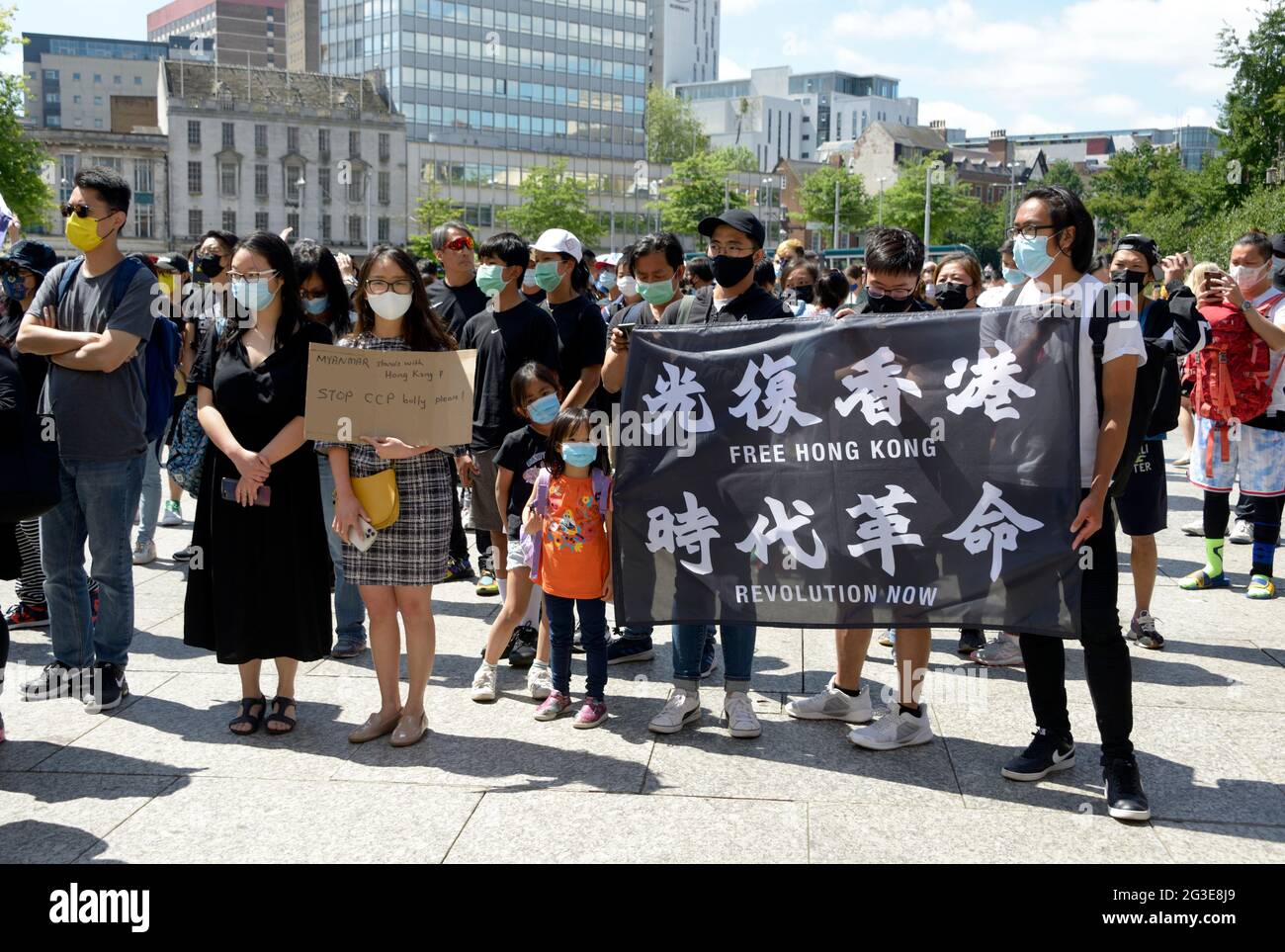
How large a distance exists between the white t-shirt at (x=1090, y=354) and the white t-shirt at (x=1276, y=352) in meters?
3.98

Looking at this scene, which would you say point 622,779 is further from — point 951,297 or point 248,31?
point 248,31

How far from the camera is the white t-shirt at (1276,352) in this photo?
765 centimetres

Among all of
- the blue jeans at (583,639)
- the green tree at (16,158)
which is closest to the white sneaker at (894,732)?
the blue jeans at (583,639)

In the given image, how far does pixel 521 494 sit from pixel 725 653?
4.62 feet

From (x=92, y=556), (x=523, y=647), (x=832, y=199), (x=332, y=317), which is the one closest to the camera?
(x=92, y=556)


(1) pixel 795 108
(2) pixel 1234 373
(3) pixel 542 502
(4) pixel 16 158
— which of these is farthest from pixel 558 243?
(1) pixel 795 108

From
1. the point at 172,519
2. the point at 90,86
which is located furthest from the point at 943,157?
the point at 172,519

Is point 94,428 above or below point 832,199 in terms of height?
below

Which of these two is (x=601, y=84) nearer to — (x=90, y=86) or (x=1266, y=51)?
(x=1266, y=51)

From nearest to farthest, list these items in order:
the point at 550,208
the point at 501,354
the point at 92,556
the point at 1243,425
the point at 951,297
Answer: the point at 92,556 < the point at 501,354 < the point at 951,297 < the point at 1243,425 < the point at 550,208

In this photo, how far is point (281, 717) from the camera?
16.9 feet

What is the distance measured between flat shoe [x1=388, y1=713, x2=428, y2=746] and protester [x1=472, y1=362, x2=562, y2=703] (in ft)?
1.74

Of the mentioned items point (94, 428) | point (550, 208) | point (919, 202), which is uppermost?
point (919, 202)

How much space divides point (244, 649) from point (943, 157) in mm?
128335
